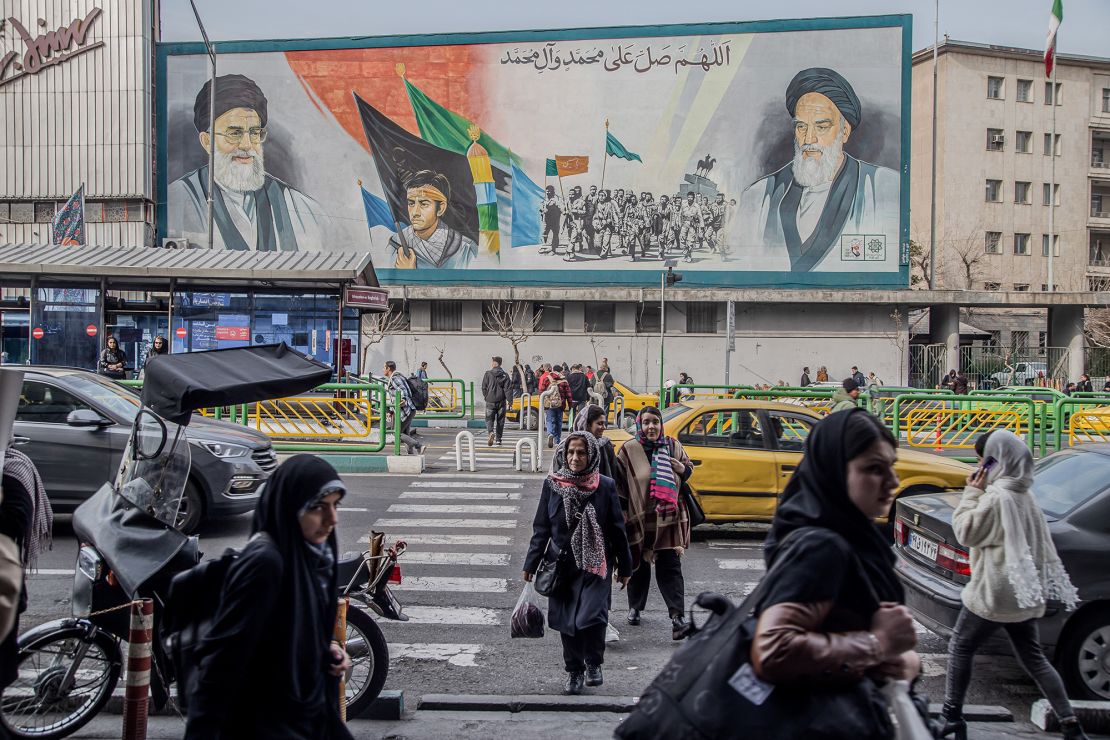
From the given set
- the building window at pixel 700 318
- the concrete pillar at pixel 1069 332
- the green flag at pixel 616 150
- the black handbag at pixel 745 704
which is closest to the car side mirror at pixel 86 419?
the black handbag at pixel 745 704

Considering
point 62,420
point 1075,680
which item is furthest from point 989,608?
point 62,420

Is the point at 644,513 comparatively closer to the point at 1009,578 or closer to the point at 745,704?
the point at 1009,578

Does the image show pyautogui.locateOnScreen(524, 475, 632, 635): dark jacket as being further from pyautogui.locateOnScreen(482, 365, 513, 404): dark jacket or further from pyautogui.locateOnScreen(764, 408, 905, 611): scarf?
pyautogui.locateOnScreen(482, 365, 513, 404): dark jacket

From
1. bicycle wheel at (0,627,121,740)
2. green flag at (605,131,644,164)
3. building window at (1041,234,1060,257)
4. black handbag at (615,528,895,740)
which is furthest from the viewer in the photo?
building window at (1041,234,1060,257)

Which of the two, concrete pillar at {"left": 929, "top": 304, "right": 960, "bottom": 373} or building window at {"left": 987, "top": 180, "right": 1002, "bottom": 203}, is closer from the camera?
concrete pillar at {"left": 929, "top": 304, "right": 960, "bottom": 373}

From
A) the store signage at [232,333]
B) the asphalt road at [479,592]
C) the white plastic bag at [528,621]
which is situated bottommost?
the asphalt road at [479,592]

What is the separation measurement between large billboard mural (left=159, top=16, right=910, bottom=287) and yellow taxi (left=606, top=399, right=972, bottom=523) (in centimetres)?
3099

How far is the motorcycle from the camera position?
4594 mm

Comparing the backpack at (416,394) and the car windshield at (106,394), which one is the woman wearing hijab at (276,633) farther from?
the backpack at (416,394)

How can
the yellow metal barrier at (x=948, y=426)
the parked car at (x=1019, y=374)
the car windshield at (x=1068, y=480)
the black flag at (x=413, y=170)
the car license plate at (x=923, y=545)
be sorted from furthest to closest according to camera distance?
1. the black flag at (x=413, y=170)
2. the parked car at (x=1019, y=374)
3. the yellow metal barrier at (x=948, y=426)
4. the car license plate at (x=923, y=545)
5. the car windshield at (x=1068, y=480)

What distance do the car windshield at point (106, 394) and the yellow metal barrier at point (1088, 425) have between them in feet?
45.8

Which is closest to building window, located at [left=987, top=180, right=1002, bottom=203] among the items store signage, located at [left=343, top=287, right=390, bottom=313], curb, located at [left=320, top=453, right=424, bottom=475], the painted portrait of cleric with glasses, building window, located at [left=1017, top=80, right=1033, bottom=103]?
building window, located at [left=1017, top=80, right=1033, bottom=103]

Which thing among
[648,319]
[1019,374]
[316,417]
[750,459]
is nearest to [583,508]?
[750,459]

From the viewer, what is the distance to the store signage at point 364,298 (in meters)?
19.9
